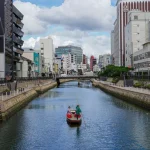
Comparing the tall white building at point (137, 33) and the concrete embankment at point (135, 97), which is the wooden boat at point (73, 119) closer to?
the concrete embankment at point (135, 97)

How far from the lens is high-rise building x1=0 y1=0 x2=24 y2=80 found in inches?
3825

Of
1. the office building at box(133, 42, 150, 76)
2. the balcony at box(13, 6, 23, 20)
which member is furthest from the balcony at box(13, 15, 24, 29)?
the office building at box(133, 42, 150, 76)

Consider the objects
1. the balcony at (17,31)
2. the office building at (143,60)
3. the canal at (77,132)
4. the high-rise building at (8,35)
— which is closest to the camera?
the canal at (77,132)

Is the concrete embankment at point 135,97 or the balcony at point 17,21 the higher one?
the balcony at point 17,21

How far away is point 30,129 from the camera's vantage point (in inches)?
1516

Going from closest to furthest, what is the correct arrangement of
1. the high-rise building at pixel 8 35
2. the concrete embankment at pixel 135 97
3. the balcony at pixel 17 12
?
the concrete embankment at pixel 135 97, the high-rise building at pixel 8 35, the balcony at pixel 17 12

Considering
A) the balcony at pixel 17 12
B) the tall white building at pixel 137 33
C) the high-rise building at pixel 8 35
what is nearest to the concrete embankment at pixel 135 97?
→ the high-rise building at pixel 8 35

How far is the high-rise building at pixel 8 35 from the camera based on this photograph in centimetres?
9714

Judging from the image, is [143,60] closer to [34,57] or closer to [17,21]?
[17,21]

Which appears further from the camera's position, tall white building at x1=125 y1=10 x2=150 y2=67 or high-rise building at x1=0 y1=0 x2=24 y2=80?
tall white building at x1=125 y1=10 x2=150 y2=67

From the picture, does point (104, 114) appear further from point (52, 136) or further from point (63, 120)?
point (52, 136)

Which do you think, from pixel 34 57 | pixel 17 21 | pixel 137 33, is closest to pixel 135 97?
pixel 17 21

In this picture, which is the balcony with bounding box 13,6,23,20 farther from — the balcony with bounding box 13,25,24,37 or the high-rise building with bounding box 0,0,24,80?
the balcony with bounding box 13,25,24,37

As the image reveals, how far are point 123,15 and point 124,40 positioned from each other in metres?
13.8
